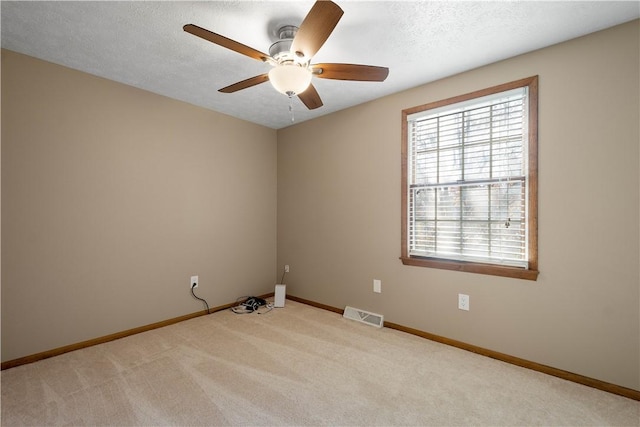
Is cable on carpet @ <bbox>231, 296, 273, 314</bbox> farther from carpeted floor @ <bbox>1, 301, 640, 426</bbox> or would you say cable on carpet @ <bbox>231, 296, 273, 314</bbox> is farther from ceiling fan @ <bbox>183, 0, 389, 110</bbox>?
ceiling fan @ <bbox>183, 0, 389, 110</bbox>

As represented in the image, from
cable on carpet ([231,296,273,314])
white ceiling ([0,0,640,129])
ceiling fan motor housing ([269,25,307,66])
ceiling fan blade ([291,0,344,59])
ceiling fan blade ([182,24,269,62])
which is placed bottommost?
cable on carpet ([231,296,273,314])

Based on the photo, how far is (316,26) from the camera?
1.50 m

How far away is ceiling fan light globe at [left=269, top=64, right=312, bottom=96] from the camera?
1.75 m

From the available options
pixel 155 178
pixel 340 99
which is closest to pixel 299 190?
pixel 340 99

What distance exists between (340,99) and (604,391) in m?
3.14

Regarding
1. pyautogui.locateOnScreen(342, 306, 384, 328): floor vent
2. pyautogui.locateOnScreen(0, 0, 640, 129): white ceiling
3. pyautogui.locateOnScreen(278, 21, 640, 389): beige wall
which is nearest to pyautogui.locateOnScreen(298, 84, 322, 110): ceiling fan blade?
pyautogui.locateOnScreen(0, 0, 640, 129): white ceiling

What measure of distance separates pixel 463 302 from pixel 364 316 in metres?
1.04

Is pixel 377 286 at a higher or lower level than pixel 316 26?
lower

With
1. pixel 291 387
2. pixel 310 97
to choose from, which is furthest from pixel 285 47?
pixel 291 387

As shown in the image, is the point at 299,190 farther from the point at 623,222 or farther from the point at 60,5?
the point at 623,222

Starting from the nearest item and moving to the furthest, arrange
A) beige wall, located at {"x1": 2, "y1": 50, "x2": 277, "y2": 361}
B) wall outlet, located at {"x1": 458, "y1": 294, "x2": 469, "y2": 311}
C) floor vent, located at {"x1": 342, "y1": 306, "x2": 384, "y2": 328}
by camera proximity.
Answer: beige wall, located at {"x1": 2, "y1": 50, "x2": 277, "y2": 361}, wall outlet, located at {"x1": 458, "y1": 294, "x2": 469, "y2": 311}, floor vent, located at {"x1": 342, "y1": 306, "x2": 384, "y2": 328}

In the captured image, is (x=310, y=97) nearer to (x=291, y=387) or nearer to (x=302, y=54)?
(x=302, y=54)

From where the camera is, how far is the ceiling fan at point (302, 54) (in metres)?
1.45

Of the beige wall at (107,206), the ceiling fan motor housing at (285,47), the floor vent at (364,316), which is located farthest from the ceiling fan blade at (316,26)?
the floor vent at (364,316)
